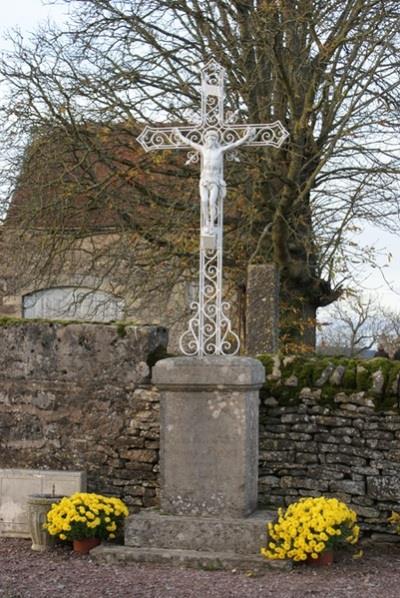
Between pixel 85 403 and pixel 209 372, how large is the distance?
1784mm

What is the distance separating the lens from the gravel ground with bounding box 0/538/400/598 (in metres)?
6.06

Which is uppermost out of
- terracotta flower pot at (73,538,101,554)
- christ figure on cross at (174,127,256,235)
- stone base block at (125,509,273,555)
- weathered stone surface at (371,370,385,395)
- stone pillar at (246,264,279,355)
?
christ figure on cross at (174,127,256,235)

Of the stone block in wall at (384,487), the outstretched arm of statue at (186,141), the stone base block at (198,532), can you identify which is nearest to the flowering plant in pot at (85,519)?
the stone base block at (198,532)

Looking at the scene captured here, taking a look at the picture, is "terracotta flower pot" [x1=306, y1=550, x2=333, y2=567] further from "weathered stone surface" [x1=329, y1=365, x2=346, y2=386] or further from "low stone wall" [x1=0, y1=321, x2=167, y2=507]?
"low stone wall" [x1=0, y1=321, x2=167, y2=507]

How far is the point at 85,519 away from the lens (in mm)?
7348

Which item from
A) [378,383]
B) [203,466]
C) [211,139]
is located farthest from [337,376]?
[211,139]

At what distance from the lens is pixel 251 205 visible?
1249 centimetres

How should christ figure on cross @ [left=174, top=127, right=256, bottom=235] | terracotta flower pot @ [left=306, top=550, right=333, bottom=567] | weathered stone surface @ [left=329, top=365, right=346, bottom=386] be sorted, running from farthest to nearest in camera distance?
weathered stone surface @ [left=329, top=365, right=346, bottom=386] → christ figure on cross @ [left=174, top=127, right=256, bottom=235] → terracotta flower pot @ [left=306, top=550, right=333, bottom=567]

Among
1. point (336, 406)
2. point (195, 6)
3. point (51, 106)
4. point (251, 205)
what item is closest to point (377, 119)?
point (251, 205)

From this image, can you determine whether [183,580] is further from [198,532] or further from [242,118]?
[242,118]

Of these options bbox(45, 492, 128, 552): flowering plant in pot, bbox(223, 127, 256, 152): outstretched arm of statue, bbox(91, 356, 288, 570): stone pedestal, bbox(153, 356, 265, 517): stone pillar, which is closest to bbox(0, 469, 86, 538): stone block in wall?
bbox(45, 492, 128, 552): flowering plant in pot

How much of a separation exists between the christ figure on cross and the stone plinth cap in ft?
3.42

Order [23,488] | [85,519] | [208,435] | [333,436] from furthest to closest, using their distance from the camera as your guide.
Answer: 1. [23,488]
2. [333,436]
3. [85,519]
4. [208,435]

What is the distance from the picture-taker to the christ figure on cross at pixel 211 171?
7477mm
